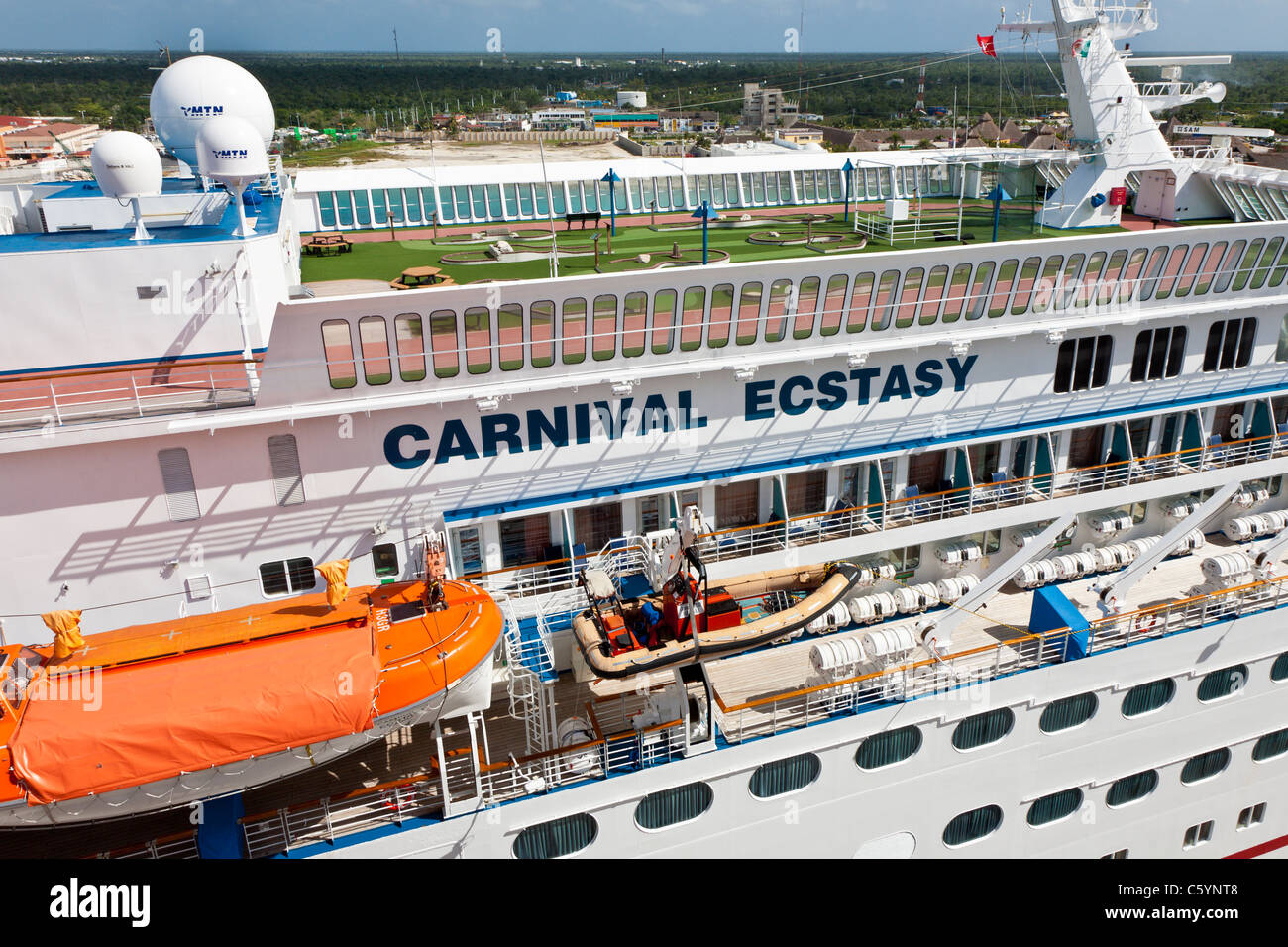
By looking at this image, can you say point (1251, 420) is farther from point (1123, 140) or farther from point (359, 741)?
point (359, 741)

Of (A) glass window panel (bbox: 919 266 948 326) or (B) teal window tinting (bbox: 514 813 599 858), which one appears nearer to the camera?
(B) teal window tinting (bbox: 514 813 599 858)

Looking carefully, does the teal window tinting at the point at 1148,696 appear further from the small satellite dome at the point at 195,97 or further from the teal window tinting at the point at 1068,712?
the small satellite dome at the point at 195,97

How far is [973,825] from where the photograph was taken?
13.1 m

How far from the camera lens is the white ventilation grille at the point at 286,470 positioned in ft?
37.7

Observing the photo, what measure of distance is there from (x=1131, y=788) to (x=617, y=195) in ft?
48.2

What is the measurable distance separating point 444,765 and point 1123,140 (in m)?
17.6

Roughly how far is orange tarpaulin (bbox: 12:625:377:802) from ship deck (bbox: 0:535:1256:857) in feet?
5.71

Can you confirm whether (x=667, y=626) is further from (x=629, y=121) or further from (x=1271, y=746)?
(x=629, y=121)

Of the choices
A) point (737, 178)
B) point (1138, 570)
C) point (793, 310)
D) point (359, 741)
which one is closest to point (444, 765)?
point (359, 741)

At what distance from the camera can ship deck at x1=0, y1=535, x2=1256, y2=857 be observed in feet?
34.8

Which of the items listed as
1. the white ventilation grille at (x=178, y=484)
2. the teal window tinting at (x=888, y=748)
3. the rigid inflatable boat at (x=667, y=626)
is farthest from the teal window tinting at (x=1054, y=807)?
the white ventilation grille at (x=178, y=484)

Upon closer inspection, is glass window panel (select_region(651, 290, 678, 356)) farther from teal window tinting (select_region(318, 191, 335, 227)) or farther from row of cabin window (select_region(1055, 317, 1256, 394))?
teal window tinting (select_region(318, 191, 335, 227))

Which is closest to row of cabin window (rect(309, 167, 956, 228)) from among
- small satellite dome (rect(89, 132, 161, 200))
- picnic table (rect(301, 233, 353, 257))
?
picnic table (rect(301, 233, 353, 257))
